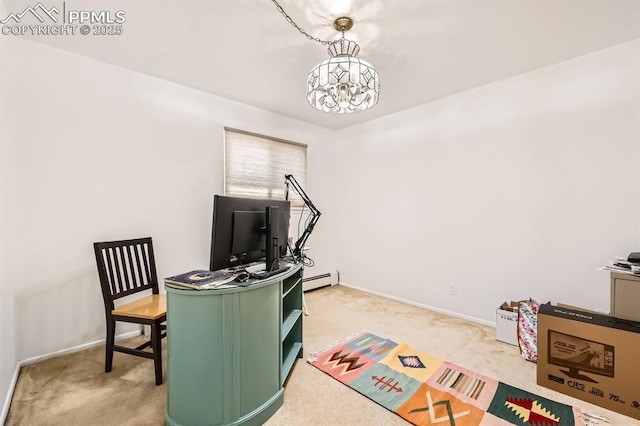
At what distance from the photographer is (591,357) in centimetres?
178

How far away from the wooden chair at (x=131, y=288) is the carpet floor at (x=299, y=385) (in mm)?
169

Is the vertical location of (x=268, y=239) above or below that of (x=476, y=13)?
below

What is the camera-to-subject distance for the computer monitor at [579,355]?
1.73 metres

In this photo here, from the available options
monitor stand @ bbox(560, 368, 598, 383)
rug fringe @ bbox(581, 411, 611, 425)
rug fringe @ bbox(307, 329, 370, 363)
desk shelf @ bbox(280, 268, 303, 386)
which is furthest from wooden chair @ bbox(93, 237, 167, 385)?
monitor stand @ bbox(560, 368, 598, 383)

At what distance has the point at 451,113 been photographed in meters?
3.21

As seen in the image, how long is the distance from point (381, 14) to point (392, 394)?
8.21 ft

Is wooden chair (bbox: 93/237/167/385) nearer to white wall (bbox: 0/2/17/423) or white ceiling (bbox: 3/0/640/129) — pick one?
white wall (bbox: 0/2/17/423)

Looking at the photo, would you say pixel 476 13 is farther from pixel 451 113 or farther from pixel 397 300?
pixel 397 300

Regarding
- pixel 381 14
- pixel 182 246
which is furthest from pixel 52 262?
pixel 381 14

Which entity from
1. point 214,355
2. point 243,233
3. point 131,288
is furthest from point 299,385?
point 131,288

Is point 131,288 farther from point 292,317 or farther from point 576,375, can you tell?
point 576,375

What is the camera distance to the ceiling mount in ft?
6.11

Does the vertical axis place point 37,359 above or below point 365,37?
below

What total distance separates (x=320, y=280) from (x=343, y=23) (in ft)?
10.8
